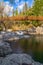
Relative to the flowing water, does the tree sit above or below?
above

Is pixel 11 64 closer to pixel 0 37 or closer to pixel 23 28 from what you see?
pixel 0 37

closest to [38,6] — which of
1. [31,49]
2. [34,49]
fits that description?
[34,49]

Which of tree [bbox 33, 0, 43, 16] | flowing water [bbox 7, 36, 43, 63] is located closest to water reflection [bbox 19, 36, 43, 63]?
flowing water [bbox 7, 36, 43, 63]

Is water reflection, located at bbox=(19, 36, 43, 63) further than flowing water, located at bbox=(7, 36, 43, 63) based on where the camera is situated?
No

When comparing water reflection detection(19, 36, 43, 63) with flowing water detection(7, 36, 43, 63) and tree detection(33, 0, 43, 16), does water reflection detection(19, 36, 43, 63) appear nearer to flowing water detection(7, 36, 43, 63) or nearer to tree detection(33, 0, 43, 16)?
flowing water detection(7, 36, 43, 63)

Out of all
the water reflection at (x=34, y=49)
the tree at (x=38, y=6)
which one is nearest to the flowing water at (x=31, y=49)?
the water reflection at (x=34, y=49)

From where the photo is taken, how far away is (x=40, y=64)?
1530cm

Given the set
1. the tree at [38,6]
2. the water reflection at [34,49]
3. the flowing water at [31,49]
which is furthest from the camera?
the tree at [38,6]

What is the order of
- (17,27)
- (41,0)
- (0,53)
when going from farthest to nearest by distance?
(41,0) < (17,27) < (0,53)

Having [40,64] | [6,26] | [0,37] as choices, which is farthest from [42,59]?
[6,26]

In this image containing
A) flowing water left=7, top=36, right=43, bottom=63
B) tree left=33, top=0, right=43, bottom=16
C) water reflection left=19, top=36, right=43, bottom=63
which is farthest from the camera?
tree left=33, top=0, right=43, bottom=16

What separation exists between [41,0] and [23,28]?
1166 cm

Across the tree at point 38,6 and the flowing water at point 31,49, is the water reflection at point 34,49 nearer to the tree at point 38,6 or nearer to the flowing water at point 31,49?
the flowing water at point 31,49

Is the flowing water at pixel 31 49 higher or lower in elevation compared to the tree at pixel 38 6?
lower
